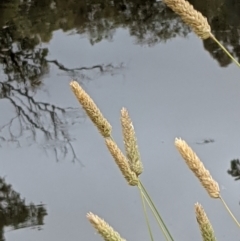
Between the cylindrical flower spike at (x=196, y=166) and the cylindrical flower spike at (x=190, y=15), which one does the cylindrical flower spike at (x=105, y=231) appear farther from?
the cylindrical flower spike at (x=190, y=15)

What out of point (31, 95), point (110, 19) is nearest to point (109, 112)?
point (31, 95)

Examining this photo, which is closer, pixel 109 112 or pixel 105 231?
pixel 105 231

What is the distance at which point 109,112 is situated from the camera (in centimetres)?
183

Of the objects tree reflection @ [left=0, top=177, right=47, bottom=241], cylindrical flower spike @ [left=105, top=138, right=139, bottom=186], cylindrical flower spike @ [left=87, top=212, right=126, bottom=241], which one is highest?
tree reflection @ [left=0, top=177, right=47, bottom=241]

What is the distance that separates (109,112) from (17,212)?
1.53 ft

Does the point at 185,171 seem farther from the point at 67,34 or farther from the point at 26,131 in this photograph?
the point at 67,34

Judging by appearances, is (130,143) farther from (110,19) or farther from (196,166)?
(110,19)

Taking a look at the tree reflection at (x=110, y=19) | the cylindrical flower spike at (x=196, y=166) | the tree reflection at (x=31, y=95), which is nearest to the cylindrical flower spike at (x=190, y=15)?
the cylindrical flower spike at (x=196, y=166)

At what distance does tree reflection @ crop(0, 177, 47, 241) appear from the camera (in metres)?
1.54

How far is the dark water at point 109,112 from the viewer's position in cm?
154

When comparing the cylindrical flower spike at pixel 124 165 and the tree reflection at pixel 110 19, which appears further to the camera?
the tree reflection at pixel 110 19

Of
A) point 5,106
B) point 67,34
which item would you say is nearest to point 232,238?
point 5,106

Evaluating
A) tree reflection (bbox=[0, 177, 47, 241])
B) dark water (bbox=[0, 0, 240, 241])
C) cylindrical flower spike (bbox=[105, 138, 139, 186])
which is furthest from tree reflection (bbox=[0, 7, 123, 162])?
cylindrical flower spike (bbox=[105, 138, 139, 186])

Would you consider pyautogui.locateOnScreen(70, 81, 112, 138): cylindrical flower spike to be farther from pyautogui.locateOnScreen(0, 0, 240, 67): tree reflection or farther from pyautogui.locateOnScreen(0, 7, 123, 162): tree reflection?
pyautogui.locateOnScreen(0, 0, 240, 67): tree reflection
